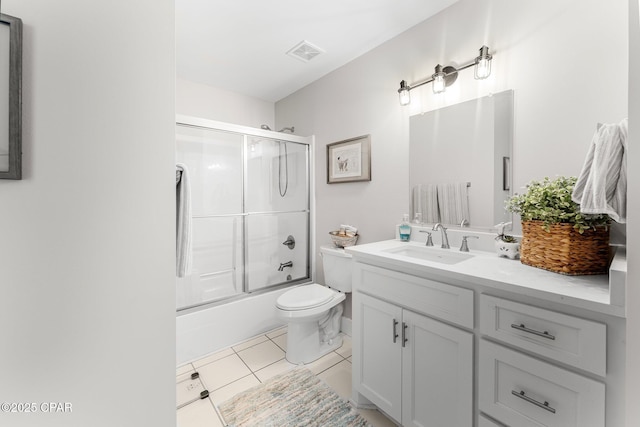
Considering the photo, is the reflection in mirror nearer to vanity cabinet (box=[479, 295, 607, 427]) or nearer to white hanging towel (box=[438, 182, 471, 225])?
white hanging towel (box=[438, 182, 471, 225])

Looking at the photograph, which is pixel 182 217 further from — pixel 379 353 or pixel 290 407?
pixel 290 407

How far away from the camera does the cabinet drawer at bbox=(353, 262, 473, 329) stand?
3.67ft

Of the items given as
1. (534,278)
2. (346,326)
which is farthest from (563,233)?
(346,326)

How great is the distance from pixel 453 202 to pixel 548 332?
3.19 ft

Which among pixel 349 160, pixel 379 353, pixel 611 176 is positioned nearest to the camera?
pixel 611 176

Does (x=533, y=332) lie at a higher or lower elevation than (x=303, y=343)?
higher

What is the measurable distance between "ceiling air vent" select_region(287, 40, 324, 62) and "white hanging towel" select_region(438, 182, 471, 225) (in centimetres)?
149

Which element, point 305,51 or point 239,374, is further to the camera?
point 305,51

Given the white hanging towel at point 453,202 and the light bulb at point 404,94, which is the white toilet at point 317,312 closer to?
the white hanging towel at point 453,202

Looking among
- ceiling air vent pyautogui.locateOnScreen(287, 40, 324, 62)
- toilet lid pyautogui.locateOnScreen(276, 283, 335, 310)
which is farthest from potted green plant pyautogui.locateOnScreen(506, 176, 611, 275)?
ceiling air vent pyautogui.locateOnScreen(287, 40, 324, 62)

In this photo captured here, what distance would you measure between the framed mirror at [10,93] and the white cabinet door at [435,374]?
1470mm

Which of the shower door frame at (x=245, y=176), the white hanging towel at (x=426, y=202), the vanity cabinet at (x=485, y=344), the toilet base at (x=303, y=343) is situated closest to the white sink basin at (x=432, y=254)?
the vanity cabinet at (x=485, y=344)

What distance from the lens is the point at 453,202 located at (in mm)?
1744

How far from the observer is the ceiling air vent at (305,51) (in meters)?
2.12
